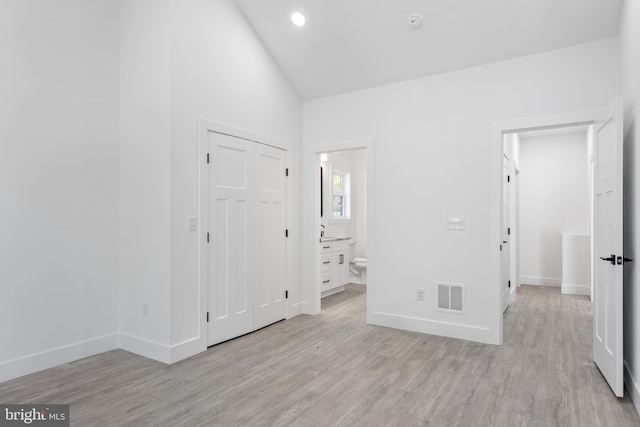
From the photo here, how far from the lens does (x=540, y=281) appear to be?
696 centimetres

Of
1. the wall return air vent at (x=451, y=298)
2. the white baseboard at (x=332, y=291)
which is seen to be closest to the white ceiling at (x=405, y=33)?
the wall return air vent at (x=451, y=298)

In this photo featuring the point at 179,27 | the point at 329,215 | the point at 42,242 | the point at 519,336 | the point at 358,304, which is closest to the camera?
the point at 42,242

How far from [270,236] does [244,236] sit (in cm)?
46

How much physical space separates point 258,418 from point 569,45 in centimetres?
399

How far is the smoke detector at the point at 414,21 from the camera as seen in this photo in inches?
137

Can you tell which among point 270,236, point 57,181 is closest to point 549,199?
point 270,236

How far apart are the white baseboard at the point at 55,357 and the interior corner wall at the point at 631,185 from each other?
424 centimetres

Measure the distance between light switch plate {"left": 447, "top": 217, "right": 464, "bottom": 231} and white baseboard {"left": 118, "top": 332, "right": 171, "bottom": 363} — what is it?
9.70ft

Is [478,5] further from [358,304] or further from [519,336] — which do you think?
[358,304]

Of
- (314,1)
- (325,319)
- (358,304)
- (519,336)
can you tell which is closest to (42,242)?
(325,319)

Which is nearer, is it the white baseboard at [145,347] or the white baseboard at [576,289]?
the white baseboard at [145,347]

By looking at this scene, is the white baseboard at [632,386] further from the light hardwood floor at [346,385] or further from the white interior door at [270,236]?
the white interior door at [270,236]

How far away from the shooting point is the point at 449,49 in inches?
145

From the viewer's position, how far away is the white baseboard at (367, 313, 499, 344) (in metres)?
3.69
